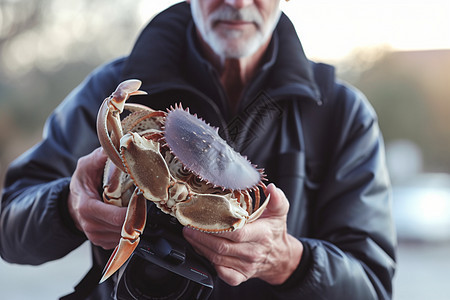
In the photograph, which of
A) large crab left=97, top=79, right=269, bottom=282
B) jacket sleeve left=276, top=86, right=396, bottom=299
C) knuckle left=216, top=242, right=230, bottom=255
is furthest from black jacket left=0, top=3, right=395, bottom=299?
large crab left=97, top=79, right=269, bottom=282

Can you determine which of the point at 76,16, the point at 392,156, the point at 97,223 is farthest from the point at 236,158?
the point at 392,156

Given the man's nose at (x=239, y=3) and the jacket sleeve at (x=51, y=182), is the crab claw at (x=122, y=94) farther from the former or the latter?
the man's nose at (x=239, y=3)

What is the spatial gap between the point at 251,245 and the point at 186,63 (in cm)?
67

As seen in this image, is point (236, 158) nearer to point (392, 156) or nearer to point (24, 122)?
point (24, 122)

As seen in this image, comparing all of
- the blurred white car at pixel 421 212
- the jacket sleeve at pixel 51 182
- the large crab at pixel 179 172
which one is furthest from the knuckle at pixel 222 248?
the blurred white car at pixel 421 212

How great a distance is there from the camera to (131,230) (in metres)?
0.86

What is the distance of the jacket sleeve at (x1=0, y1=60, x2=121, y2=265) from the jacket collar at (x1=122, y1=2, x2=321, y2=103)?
165mm

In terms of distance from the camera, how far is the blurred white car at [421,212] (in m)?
7.61

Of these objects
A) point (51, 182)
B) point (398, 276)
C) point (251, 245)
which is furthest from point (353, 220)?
point (398, 276)

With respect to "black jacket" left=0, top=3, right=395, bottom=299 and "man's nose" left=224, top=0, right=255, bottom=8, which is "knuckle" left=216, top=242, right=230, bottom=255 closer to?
"black jacket" left=0, top=3, right=395, bottom=299

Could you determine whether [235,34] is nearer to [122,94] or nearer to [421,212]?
[122,94]

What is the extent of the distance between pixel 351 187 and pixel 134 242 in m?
0.76

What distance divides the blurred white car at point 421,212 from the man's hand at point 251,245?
6.84 meters

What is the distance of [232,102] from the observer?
1478 millimetres
